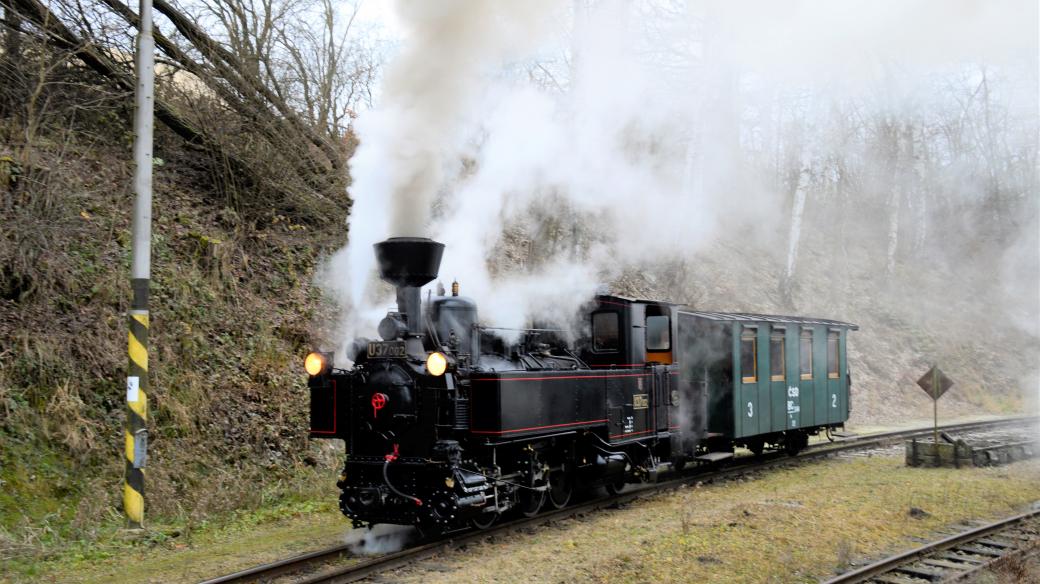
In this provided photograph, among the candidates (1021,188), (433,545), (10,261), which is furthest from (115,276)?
(1021,188)

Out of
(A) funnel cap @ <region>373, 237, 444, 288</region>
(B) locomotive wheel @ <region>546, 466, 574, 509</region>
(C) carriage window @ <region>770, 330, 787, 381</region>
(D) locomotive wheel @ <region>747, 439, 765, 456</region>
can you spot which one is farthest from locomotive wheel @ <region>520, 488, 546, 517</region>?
(D) locomotive wheel @ <region>747, 439, 765, 456</region>

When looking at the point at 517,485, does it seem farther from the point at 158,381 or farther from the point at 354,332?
the point at 158,381

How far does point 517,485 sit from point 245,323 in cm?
566

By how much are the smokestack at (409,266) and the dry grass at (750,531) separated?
2.27 meters

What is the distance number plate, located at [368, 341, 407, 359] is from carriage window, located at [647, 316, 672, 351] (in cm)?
408

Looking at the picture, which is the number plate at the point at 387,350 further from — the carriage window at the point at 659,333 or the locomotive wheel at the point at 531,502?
the carriage window at the point at 659,333

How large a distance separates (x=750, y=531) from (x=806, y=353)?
275 inches

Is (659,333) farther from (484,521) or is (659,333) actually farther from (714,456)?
(484,521)

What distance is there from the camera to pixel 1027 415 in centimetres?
2277

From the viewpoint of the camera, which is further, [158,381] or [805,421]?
[805,421]

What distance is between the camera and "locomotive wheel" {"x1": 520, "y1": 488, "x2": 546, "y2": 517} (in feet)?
28.0

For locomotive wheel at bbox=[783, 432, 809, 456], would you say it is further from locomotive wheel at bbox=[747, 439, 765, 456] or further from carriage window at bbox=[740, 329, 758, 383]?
carriage window at bbox=[740, 329, 758, 383]

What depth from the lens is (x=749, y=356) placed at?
12.4m

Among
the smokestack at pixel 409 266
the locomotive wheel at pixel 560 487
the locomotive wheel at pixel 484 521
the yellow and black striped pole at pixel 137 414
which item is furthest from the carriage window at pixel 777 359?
the yellow and black striped pole at pixel 137 414
